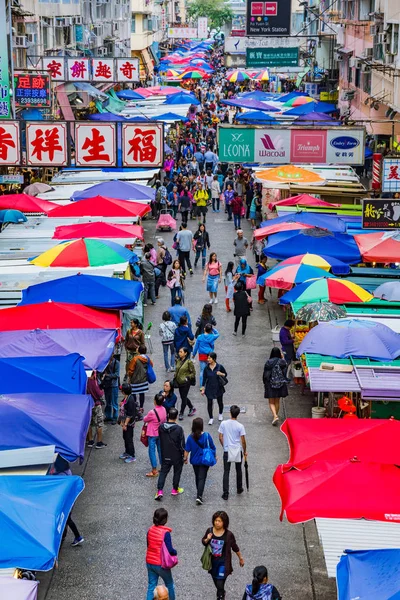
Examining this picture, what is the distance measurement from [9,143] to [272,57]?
18878mm

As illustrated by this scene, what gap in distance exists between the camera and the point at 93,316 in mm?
14828

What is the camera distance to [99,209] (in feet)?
71.5

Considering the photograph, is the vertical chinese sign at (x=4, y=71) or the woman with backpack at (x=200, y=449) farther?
the vertical chinese sign at (x=4, y=71)

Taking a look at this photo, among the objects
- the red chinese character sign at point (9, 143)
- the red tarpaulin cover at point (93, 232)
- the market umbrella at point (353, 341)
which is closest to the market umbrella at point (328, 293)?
the market umbrella at point (353, 341)

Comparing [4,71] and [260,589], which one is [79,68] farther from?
[260,589]

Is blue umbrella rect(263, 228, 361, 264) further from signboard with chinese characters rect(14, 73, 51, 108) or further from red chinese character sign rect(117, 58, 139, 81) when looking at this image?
red chinese character sign rect(117, 58, 139, 81)

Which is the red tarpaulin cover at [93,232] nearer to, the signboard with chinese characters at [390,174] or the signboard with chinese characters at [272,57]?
the signboard with chinese characters at [390,174]

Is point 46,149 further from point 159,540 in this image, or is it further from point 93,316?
point 159,540

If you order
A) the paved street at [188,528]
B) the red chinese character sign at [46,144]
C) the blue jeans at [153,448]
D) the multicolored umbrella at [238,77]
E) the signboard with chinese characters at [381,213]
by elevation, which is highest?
the red chinese character sign at [46,144]

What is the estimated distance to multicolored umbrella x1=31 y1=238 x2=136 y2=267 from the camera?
57.5 feet

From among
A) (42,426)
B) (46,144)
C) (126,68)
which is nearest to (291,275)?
(46,144)

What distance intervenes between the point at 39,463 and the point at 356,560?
3.49 metres

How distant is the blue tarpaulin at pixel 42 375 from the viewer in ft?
39.3

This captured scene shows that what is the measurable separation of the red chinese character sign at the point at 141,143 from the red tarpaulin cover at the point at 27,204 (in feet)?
6.69
